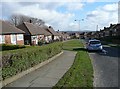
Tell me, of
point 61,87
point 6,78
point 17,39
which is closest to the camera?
point 61,87

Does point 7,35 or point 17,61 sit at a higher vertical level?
point 7,35

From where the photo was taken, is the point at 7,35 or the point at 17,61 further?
the point at 7,35

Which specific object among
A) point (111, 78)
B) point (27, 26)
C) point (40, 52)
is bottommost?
point (111, 78)

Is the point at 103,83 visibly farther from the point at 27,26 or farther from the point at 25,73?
the point at 27,26

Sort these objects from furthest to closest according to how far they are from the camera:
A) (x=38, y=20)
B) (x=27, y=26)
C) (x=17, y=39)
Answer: (x=38, y=20)
(x=27, y=26)
(x=17, y=39)

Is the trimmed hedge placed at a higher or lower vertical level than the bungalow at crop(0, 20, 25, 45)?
lower

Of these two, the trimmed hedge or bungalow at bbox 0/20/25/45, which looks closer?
the trimmed hedge

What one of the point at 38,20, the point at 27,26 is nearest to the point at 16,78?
the point at 27,26

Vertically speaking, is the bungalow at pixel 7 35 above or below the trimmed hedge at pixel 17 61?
above

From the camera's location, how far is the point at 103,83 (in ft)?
30.1

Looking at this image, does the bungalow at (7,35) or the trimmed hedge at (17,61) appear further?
the bungalow at (7,35)

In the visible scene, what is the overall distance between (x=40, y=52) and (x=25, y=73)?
3.42 m

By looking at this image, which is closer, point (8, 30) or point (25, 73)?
point (25, 73)

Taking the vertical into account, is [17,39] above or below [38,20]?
below
